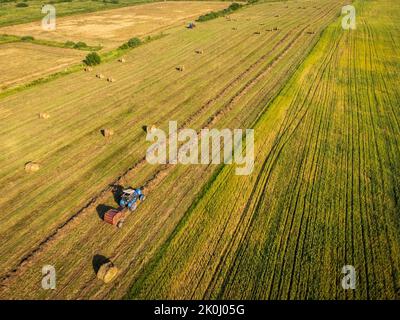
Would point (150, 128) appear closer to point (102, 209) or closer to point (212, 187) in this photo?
point (212, 187)

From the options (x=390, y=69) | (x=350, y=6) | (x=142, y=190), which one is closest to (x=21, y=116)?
(x=142, y=190)

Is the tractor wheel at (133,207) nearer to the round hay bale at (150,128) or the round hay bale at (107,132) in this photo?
the round hay bale at (150,128)

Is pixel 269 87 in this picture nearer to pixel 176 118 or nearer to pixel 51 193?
pixel 176 118

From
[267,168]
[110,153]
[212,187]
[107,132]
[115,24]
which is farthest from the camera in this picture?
[115,24]

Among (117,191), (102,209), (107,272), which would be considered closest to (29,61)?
(117,191)

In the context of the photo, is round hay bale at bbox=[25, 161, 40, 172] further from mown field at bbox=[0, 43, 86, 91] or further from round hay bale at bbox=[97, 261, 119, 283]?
mown field at bbox=[0, 43, 86, 91]

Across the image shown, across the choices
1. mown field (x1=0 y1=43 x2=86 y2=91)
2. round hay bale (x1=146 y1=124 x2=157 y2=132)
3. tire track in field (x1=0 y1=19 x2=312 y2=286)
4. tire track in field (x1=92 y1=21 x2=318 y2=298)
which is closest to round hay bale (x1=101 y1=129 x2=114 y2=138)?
round hay bale (x1=146 y1=124 x2=157 y2=132)
